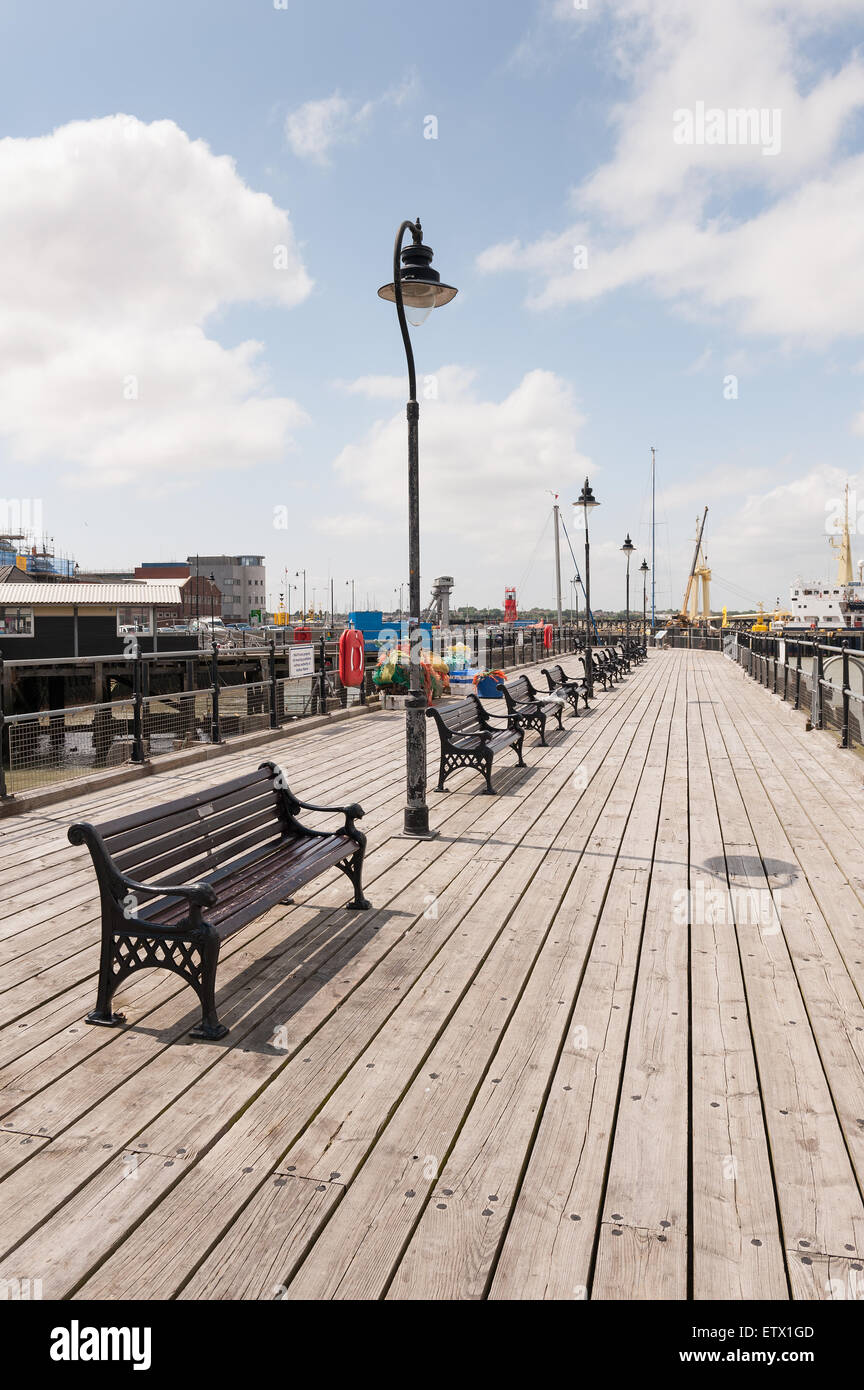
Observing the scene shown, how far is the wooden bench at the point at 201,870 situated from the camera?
3.52 m

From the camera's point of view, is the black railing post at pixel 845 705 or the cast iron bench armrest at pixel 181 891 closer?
the cast iron bench armrest at pixel 181 891

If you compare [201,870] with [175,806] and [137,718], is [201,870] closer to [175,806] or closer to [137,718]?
[175,806]

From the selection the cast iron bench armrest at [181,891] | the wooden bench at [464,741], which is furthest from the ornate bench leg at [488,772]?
the cast iron bench armrest at [181,891]

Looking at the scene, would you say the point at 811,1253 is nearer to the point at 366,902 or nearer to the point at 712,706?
the point at 366,902

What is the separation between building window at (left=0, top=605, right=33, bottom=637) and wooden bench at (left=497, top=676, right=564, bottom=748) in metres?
32.4

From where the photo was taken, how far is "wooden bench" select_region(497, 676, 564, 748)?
10414mm

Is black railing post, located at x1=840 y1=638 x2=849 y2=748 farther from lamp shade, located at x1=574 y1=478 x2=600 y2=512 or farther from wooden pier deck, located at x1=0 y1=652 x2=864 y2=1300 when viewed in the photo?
lamp shade, located at x1=574 y1=478 x2=600 y2=512

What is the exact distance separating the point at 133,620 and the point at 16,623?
629 cm

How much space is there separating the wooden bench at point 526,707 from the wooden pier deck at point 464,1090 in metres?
4.27

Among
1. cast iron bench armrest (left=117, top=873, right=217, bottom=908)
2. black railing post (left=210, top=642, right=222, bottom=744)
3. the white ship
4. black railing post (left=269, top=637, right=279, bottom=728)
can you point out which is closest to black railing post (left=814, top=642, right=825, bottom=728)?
black railing post (left=269, top=637, right=279, bottom=728)

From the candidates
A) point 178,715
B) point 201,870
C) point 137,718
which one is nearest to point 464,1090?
point 201,870

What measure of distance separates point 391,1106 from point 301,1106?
0.32 metres

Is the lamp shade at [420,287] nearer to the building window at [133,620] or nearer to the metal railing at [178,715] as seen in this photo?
the metal railing at [178,715]

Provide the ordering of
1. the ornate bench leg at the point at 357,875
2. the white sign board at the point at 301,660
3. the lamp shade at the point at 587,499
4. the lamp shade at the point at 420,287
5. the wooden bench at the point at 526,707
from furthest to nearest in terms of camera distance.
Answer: the lamp shade at the point at 587,499, the white sign board at the point at 301,660, the wooden bench at the point at 526,707, the lamp shade at the point at 420,287, the ornate bench leg at the point at 357,875
